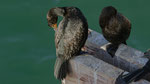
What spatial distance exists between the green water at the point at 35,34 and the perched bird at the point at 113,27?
317 cm

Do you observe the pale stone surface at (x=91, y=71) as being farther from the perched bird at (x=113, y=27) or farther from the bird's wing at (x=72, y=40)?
the perched bird at (x=113, y=27)

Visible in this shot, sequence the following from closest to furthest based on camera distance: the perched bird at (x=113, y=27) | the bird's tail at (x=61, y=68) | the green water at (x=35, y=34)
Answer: the perched bird at (x=113, y=27) → the bird's tail at (x=61, y=68) → the green water at (x=35, y=34)

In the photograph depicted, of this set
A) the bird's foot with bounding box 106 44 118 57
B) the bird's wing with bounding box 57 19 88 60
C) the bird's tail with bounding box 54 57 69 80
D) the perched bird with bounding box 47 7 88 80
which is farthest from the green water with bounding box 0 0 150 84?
the bird's foot with bounding box 106 44 118 57

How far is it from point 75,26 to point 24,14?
15.3 feet

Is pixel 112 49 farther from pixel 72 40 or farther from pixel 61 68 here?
pixel 61 68

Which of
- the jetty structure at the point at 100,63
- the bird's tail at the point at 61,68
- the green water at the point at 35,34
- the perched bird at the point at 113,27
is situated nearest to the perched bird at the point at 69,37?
the bird's tail at the point at 61,68

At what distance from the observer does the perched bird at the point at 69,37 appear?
5188 millimetres

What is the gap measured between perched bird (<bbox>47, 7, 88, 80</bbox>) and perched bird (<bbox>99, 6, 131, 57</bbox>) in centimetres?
33

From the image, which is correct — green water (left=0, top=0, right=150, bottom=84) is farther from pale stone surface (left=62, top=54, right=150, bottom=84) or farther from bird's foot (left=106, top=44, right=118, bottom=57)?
bird's foot (left=106, top=44, right=118, bottom=57)

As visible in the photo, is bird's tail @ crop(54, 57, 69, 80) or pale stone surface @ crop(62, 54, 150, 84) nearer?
pale stone surface @ crop(62, 54, 150, 84)

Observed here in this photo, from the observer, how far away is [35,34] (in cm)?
909

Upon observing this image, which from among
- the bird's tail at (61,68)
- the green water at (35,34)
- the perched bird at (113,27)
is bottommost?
the green water at (35,34)

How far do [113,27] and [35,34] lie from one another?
13.9ft

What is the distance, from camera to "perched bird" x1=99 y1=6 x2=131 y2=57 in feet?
16.7
